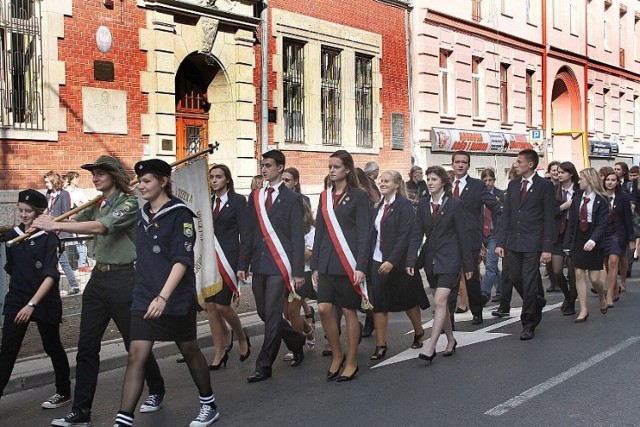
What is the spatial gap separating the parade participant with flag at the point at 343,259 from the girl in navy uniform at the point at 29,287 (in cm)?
218

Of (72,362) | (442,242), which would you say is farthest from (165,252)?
(442,242)

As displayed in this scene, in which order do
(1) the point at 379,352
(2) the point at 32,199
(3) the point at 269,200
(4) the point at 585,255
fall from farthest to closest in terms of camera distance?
1. (4) the point at 585,255
2. (1) the point at 379,352
3. (3) the point at 269,200
4. (2) the point at 32,199

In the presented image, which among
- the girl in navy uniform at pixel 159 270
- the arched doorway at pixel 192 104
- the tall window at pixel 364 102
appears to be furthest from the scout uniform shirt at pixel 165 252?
the tall window at pixel 364 102

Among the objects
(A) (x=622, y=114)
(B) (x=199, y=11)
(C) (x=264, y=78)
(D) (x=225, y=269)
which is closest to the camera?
(D) (x=225, y=269)

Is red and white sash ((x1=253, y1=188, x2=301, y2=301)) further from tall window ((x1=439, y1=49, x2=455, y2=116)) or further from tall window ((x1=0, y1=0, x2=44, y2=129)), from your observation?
tall window ((x1=439, y1=49, x2=455, y2=116))

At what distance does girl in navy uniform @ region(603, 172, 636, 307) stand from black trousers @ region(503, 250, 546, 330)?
2336mm

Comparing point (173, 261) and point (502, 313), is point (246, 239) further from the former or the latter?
point (502, 313)

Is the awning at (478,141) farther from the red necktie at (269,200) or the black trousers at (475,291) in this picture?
the red necktie at (269,200)

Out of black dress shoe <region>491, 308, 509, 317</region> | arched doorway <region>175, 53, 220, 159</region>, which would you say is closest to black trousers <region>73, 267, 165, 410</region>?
black dress shoe <region>491, 308, 509, 317</region>

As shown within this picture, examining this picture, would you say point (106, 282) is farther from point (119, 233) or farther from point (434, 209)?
point (434, 209)

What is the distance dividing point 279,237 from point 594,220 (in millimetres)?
5037

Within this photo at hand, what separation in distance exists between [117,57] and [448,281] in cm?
885

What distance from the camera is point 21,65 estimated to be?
14.2m

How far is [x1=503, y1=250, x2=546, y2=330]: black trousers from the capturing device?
9.75 m
